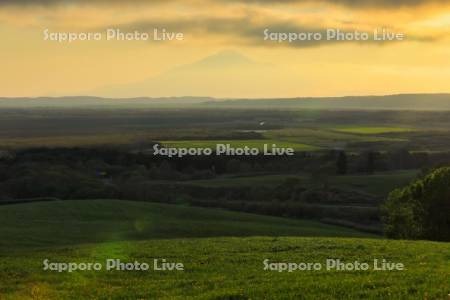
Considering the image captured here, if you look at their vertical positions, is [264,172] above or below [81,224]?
above

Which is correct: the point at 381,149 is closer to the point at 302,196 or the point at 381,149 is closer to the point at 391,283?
the point at 302,196

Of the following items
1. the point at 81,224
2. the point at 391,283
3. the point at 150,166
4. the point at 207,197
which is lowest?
the point at 391,283

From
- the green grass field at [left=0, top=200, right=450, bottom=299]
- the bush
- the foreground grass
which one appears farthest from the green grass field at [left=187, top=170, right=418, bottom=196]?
the foreground grass

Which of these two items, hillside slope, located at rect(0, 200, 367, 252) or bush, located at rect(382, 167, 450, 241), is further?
bush, located at rect(382, 167, 450, 241)

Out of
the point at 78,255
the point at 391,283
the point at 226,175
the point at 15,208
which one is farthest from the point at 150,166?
the point at 391,283

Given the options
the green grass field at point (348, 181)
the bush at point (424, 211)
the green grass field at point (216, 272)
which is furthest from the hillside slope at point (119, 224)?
the green grass field at point (348, 181)

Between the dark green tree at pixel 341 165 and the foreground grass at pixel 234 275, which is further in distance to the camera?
the dark green tree at pixel 341 165

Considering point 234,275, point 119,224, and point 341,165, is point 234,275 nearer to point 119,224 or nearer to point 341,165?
point 119,224

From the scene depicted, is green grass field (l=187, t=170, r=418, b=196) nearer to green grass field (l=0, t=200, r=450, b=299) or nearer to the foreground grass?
green grass field (l=0, t=200, r=450, b=299)

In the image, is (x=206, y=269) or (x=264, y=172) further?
(x=264, y=172)

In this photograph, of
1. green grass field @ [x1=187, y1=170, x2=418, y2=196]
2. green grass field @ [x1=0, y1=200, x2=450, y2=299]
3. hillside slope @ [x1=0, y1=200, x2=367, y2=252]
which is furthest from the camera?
green grass field @ [x1=187, y1=170, x2=418, y2=196]

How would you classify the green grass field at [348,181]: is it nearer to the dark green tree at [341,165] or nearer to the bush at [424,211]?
the dark green tree at [341,165]
